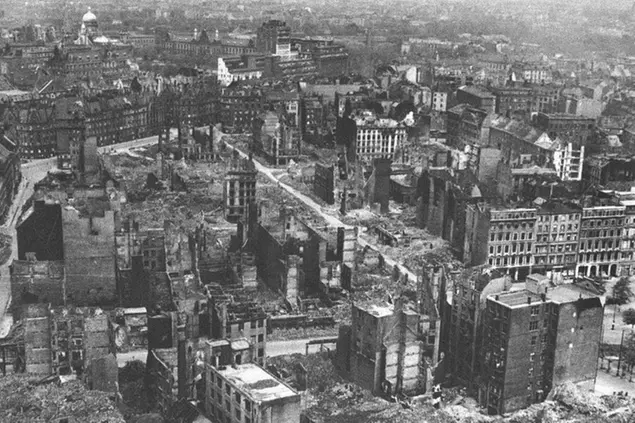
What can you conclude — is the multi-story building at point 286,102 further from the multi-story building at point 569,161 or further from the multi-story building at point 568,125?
the multi-story building at point 569,161

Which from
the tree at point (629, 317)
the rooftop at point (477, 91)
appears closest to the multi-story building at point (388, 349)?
the tree at point (629, 317)

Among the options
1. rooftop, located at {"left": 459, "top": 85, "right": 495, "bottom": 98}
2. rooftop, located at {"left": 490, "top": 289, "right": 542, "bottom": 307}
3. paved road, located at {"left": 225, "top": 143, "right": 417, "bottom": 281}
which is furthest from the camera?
rooftop, located at {"left": 459, "top": 85, "right": 495, "bottom": 98}

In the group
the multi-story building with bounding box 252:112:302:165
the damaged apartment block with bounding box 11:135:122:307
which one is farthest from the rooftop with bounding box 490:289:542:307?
the multi-story building with bounding box 252:112:302:165

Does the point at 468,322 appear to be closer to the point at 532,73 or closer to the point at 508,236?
the point at 508,236

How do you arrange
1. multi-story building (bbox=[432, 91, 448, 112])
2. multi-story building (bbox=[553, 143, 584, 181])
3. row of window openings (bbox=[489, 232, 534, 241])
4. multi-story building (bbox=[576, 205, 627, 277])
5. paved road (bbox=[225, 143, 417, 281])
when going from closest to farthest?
1. row of window openings (bbox=[489, 232, 534, 241])
2. multi-story building (bbox=[576, 205, 627, 277])
3. paved road (bbox=[225, 143, 417, 281])
4. multi-story building (bbox=[553, 143, 584, 181])
5. multi-story building (bbox=[432, 91, 448, 112])

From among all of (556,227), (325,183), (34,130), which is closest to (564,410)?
(556,227)

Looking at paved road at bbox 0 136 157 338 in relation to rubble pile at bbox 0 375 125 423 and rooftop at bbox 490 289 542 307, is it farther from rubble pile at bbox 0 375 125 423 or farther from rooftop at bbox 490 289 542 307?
rooftop at bbox 490 289 542 307
